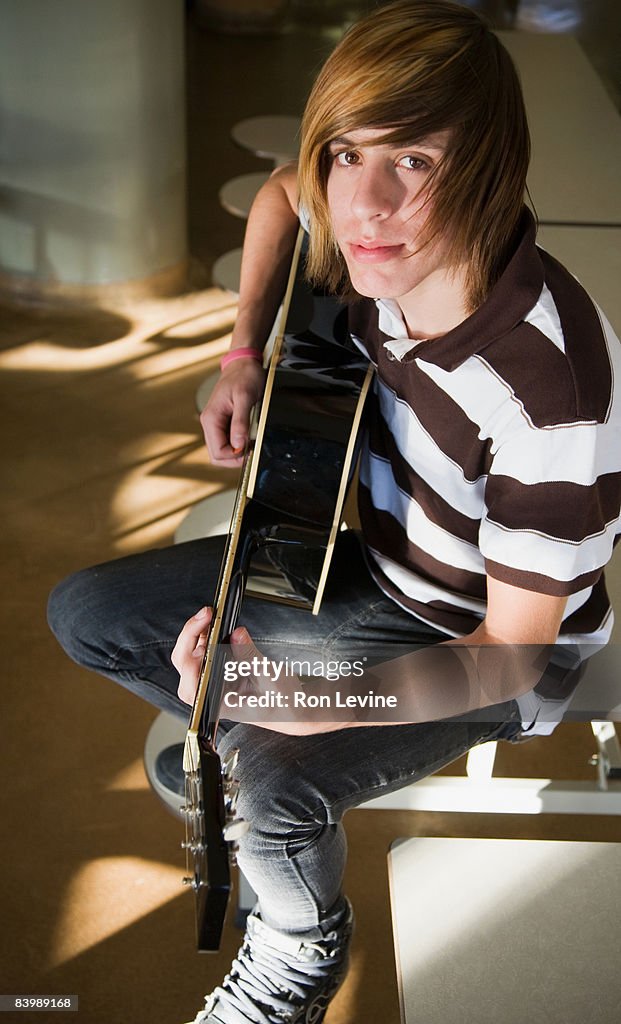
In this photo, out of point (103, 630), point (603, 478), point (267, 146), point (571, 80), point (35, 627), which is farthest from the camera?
point (267, 146)

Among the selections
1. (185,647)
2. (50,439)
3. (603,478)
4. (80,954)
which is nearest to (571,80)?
(50,439)

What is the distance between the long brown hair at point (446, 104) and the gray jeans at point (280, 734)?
0.41 m

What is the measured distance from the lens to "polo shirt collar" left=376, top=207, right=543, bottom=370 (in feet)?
3.04

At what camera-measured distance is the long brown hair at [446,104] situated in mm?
843

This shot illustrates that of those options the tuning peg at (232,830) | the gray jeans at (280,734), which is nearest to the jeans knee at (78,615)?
the gray jeans at (280,734)

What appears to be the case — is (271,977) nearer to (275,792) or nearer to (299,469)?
(275,792)

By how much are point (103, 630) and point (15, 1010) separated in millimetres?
498

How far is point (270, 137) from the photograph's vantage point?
252 cm

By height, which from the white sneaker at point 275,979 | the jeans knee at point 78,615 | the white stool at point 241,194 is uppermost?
the white stool at point 241,194

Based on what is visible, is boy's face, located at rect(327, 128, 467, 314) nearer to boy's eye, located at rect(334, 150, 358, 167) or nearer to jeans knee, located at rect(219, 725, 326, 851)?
boy's eye, located at rect(334, 150, 358, 167)

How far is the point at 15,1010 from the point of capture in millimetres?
1321

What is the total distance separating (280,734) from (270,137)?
1.84 m

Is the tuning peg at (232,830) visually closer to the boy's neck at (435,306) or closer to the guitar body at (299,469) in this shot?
the guitar body at (299,469)

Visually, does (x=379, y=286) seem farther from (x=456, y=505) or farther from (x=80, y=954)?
(x=80, y=954)
